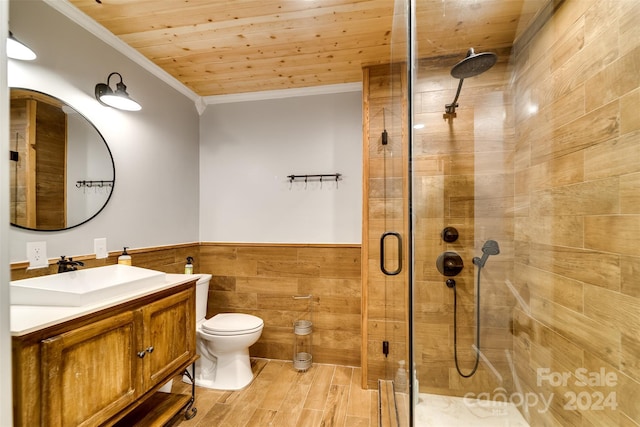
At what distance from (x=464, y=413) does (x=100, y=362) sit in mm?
1965

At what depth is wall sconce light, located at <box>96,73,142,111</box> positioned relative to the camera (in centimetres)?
167

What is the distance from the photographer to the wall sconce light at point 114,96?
167cm

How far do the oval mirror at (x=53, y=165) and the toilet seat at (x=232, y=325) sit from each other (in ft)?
3.54

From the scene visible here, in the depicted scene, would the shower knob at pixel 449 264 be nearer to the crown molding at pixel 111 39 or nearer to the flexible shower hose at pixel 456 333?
the flexible shower hose at pixel 456 333

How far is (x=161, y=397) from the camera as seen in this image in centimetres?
176

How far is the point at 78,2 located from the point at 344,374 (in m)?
3.01

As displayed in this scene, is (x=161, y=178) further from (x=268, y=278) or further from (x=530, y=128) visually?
(x=530, y=128)

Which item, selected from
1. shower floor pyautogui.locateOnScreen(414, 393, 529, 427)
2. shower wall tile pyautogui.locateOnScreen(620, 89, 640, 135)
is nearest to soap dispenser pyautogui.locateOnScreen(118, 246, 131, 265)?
shower floor pyautogui.locateOnScreen(414, 393, 529, 427)

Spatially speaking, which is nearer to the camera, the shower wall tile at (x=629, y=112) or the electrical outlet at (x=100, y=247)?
the shower wall tile at (x=629, y=112)

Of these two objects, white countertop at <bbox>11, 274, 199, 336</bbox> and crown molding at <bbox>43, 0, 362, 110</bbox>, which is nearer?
white countertop at <bbox>11, 274, 199, 336</bbox>

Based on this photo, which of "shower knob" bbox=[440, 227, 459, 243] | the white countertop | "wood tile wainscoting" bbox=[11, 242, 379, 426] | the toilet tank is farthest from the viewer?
the toilet tank

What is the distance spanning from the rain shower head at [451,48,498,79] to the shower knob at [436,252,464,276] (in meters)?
1.13

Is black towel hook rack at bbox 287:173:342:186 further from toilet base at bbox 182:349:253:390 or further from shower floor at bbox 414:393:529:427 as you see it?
shower floor at bbox 414:393:529:427

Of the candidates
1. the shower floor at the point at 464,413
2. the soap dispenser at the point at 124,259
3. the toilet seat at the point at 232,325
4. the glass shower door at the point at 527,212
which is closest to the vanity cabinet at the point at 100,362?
the toilet seat at the point at 232,325
